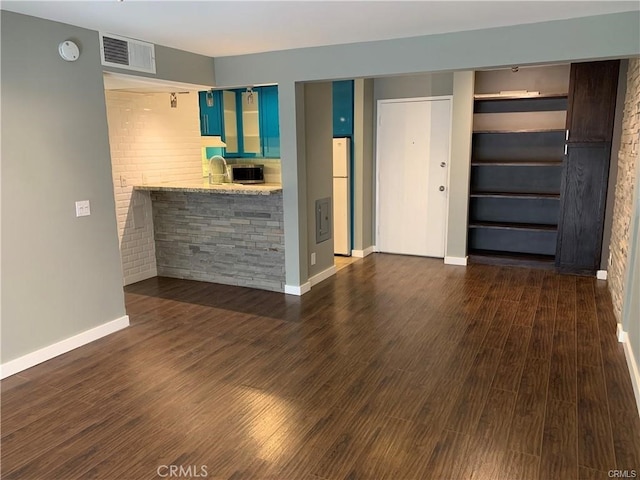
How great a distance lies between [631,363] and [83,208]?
13.2ft

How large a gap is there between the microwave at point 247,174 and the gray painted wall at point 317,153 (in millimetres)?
1157

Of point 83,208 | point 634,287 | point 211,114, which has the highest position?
point 211,114

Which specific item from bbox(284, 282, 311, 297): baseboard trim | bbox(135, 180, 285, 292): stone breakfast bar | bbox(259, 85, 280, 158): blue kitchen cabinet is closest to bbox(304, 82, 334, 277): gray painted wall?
bbox(284, 282, 311, 297): baseboard trim

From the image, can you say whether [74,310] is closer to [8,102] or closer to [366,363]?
[8,102]

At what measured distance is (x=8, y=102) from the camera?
3086 mm

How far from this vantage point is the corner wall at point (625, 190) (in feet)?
12.7

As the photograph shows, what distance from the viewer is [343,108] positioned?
6.30 meters

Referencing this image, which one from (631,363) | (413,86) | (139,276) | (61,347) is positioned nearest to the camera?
(631,363)

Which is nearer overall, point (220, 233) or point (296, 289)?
point (296, 289)

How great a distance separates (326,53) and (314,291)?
2356 mm

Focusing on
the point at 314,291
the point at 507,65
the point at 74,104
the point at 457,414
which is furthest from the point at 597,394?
the point at 74,104

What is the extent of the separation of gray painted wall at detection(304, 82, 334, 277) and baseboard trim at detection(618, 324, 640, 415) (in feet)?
9.52

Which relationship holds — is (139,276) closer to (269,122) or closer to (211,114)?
(211,114)

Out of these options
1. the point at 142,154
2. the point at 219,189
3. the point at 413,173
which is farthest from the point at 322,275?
the point at 142,154
